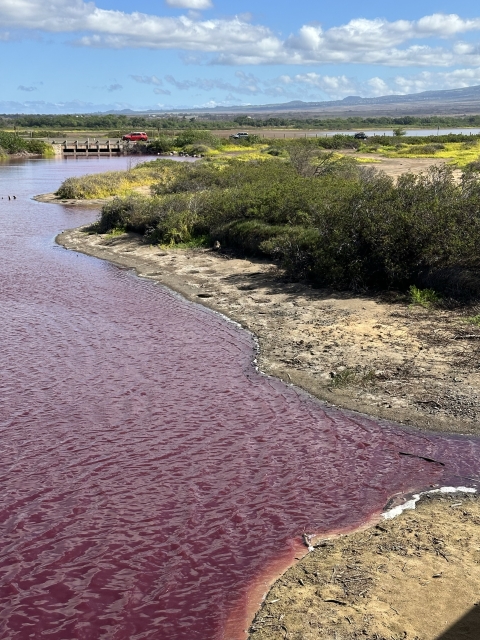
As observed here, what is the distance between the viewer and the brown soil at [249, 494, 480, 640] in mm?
5691

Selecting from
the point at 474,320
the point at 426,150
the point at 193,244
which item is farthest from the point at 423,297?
the point at 426,150

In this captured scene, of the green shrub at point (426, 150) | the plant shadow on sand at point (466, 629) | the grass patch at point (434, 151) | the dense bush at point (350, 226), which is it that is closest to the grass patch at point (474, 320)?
the dense bush at point (350, 226)

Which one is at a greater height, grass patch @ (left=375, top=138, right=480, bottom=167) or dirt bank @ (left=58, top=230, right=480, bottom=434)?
grass patch @ (left=375, top=138, right=480, bottom=167)

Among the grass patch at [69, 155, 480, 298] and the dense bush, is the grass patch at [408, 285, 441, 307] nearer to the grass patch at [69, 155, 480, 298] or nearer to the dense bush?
the grass patch at [69, 155, 480, 298]

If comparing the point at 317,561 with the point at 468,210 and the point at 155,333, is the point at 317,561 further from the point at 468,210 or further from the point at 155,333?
the point at 468,210

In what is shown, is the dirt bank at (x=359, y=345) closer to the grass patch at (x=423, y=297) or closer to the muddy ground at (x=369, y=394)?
the muddy ground at (x=369, y=394)

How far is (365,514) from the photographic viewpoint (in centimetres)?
772

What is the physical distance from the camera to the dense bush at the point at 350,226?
15.5 metres

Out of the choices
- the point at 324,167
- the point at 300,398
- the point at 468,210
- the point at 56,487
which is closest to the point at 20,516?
the point at 56,487

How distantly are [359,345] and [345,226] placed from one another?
493cm

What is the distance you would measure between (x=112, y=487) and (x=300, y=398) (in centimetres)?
374

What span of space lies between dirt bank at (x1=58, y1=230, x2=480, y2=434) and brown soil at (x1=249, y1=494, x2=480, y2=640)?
9.79 feet

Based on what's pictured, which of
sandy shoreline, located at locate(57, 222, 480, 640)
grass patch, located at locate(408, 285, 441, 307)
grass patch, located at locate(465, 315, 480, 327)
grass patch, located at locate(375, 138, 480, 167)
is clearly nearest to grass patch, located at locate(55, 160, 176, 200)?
sandy shoreline, located at locate(57, 222, 480, 640)

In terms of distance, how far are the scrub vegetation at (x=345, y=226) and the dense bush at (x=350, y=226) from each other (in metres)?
0.02
